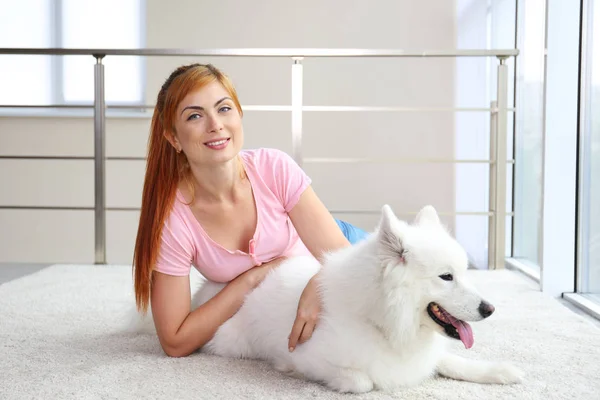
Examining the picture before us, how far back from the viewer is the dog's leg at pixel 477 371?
130 cm

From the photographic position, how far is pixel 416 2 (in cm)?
446

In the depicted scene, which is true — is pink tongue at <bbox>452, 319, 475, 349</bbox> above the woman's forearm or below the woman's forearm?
above

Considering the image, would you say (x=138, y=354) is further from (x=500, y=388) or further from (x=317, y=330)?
(x=500, y=388)

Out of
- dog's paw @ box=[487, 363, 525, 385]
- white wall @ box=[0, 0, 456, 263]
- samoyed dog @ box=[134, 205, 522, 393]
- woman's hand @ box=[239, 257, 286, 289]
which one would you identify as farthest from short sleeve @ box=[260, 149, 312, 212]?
white wall @ box=[0, 0, 456, 263]

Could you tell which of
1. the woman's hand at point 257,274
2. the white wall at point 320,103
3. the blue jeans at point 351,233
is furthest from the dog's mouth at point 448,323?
the white wall at point 320,103

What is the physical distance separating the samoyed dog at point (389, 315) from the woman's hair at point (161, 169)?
0.33m

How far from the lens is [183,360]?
1.48 metres

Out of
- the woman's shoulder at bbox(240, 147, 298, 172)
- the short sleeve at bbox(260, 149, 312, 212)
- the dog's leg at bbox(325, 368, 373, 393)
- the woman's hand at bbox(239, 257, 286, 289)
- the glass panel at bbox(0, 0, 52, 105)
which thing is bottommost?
the dog's leg at bbox(325, 368, 373, 393)

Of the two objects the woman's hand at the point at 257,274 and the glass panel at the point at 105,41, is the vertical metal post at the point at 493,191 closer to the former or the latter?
the woman's hand at the point at 257,274

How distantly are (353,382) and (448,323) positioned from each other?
0.71 ft

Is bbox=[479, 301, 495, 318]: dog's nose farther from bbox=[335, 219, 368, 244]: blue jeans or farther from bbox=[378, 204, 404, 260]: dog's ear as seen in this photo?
bbox=[335, 219, 368, 244]: blue jeans

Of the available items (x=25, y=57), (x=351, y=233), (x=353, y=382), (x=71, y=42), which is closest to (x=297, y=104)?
(x=351, y=233)

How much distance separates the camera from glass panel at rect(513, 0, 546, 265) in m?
2.86

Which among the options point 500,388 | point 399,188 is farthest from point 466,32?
point 500,388
